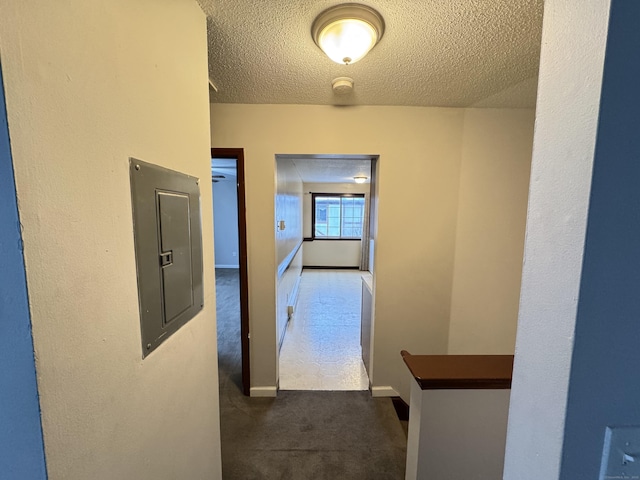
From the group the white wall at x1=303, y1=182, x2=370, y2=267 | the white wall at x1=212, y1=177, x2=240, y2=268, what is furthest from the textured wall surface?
the white wall at x1=212, y1=177, x2=240, y2=268

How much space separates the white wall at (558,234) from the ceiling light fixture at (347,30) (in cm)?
78

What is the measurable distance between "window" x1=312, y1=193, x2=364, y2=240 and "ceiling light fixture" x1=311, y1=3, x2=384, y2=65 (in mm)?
5630

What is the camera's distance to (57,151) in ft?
1.48

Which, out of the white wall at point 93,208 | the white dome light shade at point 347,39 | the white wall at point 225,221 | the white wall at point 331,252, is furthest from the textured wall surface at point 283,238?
the white wall at point 225,221

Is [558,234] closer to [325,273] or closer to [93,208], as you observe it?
[93,208]

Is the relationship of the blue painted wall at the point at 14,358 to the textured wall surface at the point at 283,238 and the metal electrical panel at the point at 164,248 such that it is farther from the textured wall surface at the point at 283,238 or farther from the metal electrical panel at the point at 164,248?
the textured wall surface at the point at 283,238

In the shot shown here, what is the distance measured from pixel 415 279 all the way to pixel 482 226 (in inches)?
26.1

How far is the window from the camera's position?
6.85 meters

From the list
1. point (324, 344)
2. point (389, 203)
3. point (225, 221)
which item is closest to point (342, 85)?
point (389, 203)

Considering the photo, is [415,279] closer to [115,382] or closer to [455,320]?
[455,320]

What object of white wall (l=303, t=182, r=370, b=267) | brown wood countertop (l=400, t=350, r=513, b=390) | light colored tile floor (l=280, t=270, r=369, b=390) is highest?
brown wood countertop (l=400, t=350, r=513, b=390)

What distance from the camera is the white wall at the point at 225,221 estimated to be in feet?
21.3

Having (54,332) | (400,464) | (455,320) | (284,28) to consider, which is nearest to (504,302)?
(455,320)

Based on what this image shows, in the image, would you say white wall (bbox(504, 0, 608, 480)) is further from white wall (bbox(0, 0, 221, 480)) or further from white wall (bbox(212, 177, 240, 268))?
white wall (bbox(212, 177, 240, 268))
